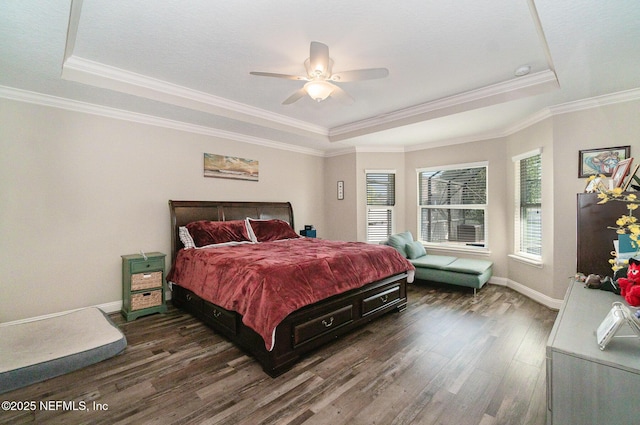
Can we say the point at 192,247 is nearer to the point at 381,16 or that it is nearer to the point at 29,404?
the point at 29,404

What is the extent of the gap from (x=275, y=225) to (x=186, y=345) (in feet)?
7.55

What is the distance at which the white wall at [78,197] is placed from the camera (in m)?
3.05

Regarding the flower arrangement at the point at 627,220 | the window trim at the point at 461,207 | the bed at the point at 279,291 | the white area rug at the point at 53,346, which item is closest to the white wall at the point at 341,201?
the window trim at the point at 461,207

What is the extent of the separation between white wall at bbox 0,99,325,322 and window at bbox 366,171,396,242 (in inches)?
131

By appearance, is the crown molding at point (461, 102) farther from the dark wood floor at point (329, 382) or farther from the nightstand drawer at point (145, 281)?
the nightstand drawer at point (145, 281)

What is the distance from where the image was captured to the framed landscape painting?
4.53 m

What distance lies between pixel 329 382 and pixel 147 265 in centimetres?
271

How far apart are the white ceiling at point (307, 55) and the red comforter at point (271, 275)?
2.03 m

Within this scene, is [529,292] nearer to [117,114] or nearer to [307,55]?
[307,55]

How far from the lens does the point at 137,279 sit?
11.2 feet

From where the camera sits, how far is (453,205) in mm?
5355

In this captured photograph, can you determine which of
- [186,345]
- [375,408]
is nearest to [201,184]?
[186,345]

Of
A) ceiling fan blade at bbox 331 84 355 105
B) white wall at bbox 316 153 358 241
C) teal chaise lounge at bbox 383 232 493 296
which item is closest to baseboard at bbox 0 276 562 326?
teal chaise lounge at bbox 383 232 493 296

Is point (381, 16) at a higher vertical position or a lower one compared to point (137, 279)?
higher
